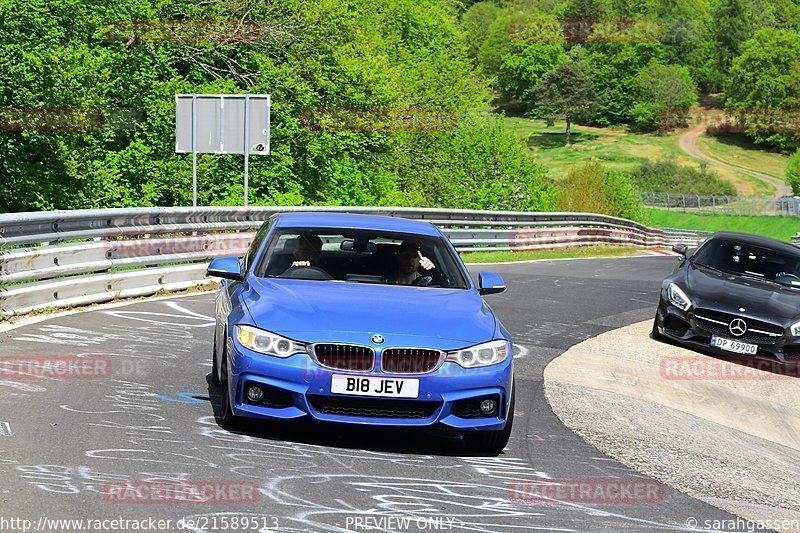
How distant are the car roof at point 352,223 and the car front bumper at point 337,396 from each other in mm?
1773

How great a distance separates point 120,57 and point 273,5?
8232mm

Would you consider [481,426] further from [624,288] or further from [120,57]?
[120,57]

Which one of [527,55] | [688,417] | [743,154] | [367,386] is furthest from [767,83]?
[367,386]

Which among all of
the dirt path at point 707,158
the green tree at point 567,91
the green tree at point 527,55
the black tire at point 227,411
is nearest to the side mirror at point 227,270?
the black tire at point 227,411

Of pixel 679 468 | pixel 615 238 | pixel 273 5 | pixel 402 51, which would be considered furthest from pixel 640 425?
pixel 402 51

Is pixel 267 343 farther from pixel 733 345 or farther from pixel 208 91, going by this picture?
pixel 208 91

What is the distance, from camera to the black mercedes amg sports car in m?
13.6

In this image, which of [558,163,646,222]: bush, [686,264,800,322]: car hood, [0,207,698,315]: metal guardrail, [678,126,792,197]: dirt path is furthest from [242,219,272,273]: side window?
[678,126,792,197]: dirt path

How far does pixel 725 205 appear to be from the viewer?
11125 cm

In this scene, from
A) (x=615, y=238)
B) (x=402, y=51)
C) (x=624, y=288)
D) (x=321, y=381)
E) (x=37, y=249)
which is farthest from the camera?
(x=402, y=51)

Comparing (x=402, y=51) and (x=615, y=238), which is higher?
(x=402, y=51)

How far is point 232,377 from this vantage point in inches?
279

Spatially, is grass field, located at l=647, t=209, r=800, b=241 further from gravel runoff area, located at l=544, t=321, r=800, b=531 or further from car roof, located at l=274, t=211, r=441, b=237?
car roof, located at l=274, t=211, r=441, b=237

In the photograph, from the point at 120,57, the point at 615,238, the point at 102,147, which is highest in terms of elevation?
the point at 120,57
